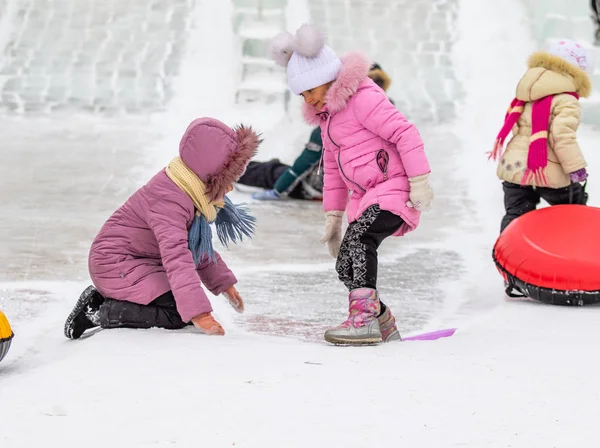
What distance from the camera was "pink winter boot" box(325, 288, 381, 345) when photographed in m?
4.09

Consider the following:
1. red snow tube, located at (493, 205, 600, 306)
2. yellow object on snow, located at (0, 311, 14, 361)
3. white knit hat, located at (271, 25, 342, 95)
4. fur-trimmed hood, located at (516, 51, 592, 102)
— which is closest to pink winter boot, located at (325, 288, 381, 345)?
white knit hat, located at (271, 25, 342, 95)

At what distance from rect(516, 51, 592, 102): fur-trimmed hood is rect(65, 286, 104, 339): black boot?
2.47 meters

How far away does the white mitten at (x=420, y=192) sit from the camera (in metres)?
4.16

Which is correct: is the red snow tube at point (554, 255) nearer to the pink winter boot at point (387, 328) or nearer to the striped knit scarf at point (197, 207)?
the pink winter boot at point (387, 328)

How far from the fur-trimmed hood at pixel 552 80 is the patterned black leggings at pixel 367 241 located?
145 cm

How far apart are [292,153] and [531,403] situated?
5.89 metres

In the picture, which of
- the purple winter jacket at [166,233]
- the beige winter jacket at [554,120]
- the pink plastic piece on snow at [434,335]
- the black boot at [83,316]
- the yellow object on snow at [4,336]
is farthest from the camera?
the beige winter jacket at [554,120]

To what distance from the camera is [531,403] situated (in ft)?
10.1

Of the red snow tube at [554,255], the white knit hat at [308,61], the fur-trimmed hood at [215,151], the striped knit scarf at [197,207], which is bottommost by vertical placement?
the red snow tube at [554,255]

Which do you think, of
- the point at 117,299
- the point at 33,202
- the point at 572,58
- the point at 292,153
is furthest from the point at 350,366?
the point at 292,153

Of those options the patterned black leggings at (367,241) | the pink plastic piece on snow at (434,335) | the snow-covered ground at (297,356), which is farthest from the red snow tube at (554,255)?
the patterned black leggings at (367,241)

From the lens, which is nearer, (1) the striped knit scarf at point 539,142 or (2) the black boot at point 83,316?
(2) the black boot at point 83,316

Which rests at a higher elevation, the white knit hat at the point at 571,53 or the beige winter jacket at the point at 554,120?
the white knit hat at the point at 571,53

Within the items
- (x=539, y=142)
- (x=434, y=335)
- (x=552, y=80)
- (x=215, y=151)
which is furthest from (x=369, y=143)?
(x=552, y=80)
